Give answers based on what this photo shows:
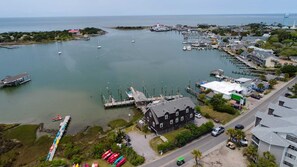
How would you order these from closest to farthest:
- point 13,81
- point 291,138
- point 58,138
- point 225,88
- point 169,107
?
point 291,138
point 169,107
point 58,138
point 225,88
point 13,81

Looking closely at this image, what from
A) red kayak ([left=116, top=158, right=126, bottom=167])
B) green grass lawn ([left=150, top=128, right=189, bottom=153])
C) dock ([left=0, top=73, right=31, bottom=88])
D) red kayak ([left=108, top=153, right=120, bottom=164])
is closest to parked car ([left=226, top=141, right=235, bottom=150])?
green grass lawn ([left=150, top=128, right=189, bottom=153])

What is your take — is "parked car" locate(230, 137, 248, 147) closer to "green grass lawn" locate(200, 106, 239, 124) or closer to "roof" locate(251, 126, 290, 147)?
"roof" locate(251, 126, 290, 147)

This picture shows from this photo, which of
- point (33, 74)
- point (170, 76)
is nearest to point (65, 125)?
point (170, 76)

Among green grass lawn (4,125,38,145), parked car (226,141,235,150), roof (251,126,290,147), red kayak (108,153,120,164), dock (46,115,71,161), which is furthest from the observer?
green grass lawn (4,125,38,145)

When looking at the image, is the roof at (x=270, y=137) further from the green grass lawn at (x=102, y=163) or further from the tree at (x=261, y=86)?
the tree at (x=261, y=86)

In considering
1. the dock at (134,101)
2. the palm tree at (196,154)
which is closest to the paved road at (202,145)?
the palm tree at (196,154)

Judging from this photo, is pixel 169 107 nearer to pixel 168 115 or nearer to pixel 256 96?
pixel 168 115

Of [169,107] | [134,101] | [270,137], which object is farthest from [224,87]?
[270,137]
